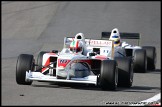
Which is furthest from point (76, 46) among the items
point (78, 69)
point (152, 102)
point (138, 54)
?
point (152, 102)

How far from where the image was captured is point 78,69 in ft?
50.8

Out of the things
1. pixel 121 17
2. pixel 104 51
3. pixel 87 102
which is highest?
pixel 121 17

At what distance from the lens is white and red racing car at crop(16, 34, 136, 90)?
14.8 m

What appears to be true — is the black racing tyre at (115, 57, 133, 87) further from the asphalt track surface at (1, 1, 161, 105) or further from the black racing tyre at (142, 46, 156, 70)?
the black racing tyre at (142, 46, 156, 70)

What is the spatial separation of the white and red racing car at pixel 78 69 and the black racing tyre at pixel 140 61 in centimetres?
372

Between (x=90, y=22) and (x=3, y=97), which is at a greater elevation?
(x=90, y=22)

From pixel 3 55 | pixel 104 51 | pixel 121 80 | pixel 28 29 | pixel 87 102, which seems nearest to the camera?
pixel 87 102

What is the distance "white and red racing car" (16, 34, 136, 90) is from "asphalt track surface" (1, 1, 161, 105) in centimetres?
26

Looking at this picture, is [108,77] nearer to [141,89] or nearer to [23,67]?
[141,89]

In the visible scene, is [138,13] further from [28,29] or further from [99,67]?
[99,67]

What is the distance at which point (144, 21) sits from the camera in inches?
1310

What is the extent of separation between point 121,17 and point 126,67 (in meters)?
18.3

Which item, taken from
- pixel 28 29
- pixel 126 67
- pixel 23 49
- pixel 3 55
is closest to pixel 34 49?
pixel 23 49

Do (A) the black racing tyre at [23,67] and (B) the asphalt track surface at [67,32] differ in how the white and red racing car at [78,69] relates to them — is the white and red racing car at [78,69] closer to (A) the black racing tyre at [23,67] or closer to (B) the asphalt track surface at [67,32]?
(A) the black racing tyre at [23,67]
